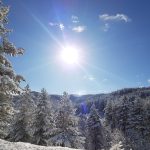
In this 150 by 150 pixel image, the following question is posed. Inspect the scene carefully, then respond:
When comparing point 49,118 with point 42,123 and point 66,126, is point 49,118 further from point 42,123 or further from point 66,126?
point 66,126

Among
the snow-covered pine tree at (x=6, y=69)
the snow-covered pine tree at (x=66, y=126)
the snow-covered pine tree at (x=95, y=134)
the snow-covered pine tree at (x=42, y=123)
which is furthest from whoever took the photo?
the snow-covered pine tree at (x=95, y=134)

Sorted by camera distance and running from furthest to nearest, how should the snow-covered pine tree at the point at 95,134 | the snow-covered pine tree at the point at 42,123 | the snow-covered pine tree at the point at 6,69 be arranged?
the snow-covered pine tree at the point at 95,134
the snow-covered pine tree at the point at 42,123
the snow-covered pine tree at the point at 6,69

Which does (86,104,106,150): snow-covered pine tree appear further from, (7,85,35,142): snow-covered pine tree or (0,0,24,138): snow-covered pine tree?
(0,0,24,138): snow-covered pine tree

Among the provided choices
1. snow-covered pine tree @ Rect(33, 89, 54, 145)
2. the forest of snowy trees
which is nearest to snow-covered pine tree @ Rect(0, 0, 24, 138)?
the forest of snowy trees

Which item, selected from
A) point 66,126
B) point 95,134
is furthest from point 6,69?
point 95,134

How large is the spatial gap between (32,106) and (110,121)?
38366 millimetres

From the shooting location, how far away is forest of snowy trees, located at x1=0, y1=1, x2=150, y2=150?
2131cm

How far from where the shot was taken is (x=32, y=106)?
152 feet

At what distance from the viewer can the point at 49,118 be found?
4594 centimetres

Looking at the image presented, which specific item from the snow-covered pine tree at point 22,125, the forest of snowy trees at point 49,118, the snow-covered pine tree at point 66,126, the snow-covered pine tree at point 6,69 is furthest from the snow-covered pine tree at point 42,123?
the snow-covered pine tree at point 6,69

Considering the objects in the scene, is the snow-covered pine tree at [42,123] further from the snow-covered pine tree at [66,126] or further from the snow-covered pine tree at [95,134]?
the snow-covered pine tree at [95,134]

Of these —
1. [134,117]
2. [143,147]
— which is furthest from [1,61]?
[134,117]

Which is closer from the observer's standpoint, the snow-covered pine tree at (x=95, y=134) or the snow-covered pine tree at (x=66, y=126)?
the snow-covered pine tree at (x=66, y=126)

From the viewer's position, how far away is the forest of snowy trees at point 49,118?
2131cm
